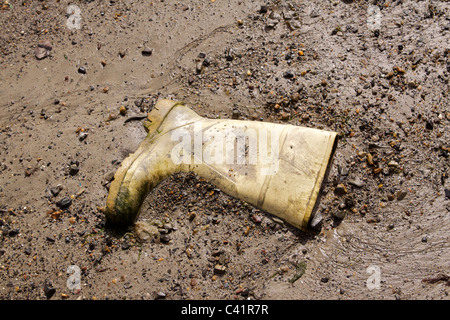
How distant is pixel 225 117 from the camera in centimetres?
306

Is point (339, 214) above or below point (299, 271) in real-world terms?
above

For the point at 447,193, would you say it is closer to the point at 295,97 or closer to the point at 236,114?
the point at 295,97

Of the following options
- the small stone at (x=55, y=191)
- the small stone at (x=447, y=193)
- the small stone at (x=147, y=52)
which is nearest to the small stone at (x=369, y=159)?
the small stone at (x=447, y=193)

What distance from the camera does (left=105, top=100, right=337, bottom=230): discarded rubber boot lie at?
259 centimetres

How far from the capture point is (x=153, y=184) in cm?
279

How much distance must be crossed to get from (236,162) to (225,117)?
492 millimetres

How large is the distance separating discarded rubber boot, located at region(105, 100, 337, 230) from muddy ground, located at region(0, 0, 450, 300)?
11 cm

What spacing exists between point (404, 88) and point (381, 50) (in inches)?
14.7

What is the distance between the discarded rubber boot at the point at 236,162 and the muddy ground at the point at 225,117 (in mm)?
111

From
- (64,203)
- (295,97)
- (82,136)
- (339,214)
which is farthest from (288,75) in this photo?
(64,203)

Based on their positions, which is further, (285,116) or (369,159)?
(285,116)

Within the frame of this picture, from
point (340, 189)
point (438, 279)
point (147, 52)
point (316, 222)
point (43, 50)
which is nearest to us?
point (438, 279)

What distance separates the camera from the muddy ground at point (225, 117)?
8.58 ft
